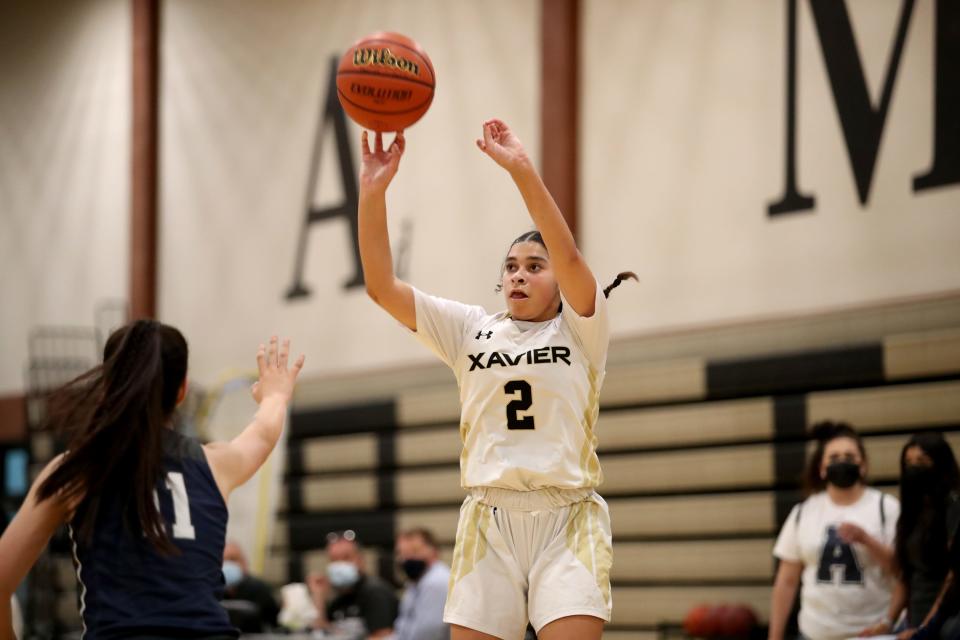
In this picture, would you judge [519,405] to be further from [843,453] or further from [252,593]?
[252,593]

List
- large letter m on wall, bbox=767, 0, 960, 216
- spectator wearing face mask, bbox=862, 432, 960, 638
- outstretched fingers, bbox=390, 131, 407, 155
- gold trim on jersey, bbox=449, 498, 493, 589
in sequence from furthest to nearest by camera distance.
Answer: large letter m on wall, bbox=767, 0, 960, 216 < spectator wearing face mask, bbox=862, 432, 960, 638 < outstretched fingers, bbox=390, 131, 407, 155 < gold trim on jersey, bbox=449, 498, 493, 589

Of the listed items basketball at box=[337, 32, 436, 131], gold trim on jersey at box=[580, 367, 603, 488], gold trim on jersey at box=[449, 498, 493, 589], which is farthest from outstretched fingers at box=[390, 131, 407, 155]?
gold trim on jersey at box=[449, 498, 493, 589]

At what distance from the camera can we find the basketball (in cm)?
466

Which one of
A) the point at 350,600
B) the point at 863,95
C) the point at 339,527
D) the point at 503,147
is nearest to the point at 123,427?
the point at 503,147

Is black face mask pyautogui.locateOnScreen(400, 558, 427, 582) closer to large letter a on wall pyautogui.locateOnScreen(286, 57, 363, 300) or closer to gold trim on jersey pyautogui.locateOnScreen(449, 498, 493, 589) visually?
large letter a on wall pyautogui.locateOnScreen(286, 57, 363, 300)

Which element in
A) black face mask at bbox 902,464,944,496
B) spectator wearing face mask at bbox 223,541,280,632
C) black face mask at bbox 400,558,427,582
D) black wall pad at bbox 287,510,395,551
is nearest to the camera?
black face mask at bbox 902,464,944,496

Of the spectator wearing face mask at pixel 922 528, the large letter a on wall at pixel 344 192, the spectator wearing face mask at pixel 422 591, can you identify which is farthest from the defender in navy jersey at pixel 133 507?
the large letter a on wall at pixel 344 192

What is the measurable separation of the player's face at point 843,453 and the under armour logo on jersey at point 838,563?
356 millimetres

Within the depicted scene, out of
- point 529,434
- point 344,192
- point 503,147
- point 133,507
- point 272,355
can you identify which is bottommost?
point 133,507

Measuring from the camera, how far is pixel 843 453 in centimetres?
669

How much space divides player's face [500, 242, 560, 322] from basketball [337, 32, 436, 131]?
748mm

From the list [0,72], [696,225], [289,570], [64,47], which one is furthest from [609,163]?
[0,72]

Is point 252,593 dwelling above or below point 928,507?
below

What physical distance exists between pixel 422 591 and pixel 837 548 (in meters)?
3.17
